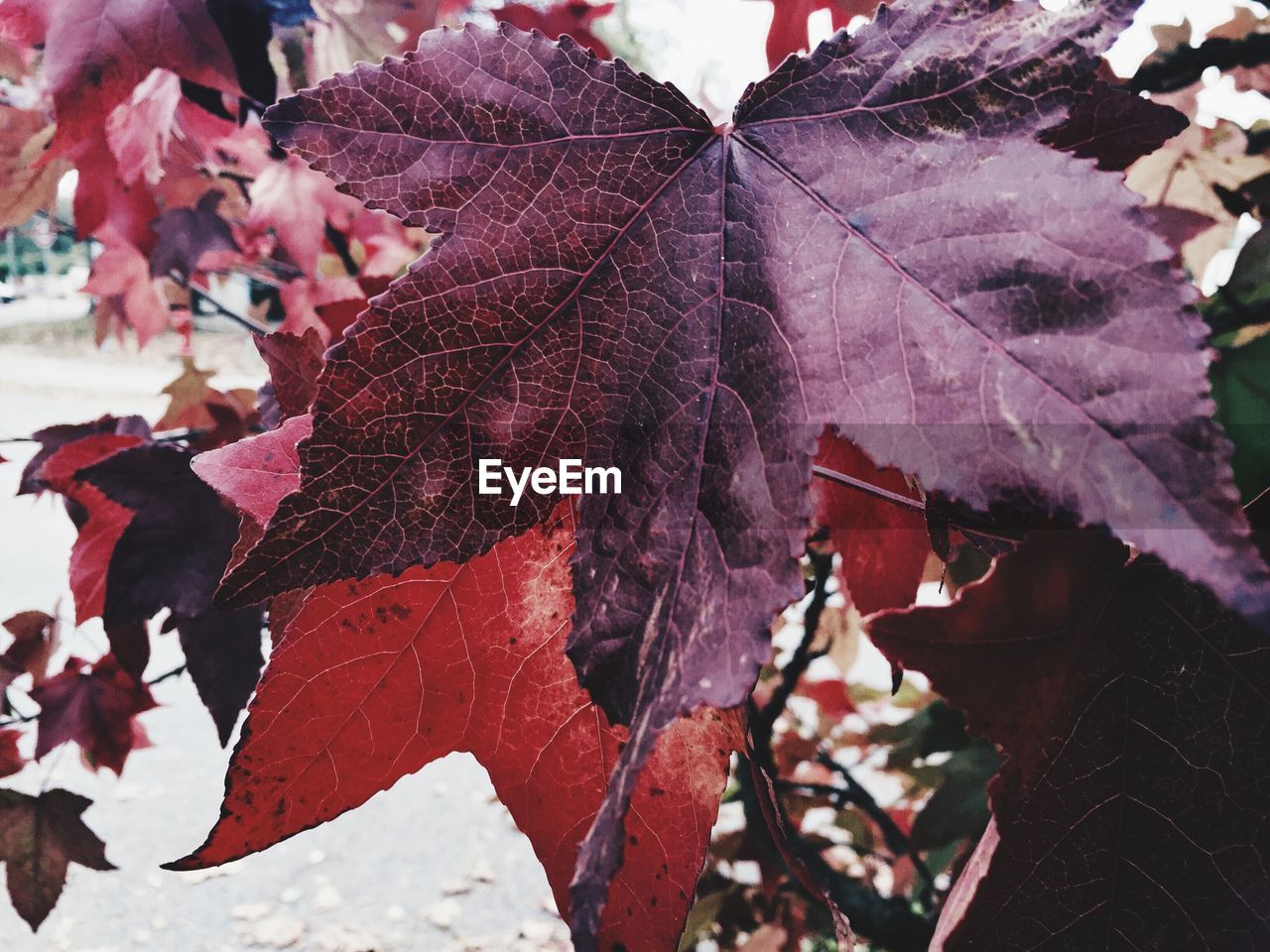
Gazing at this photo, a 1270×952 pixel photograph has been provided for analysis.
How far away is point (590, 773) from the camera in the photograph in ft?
1.27

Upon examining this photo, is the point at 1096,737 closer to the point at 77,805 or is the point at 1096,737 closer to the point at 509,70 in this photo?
the point at 509,70

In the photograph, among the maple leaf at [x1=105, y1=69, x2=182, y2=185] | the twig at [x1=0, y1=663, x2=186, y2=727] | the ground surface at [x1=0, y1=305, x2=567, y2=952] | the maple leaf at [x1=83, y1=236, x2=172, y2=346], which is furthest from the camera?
the ground surface at [x1=0, y1=305, x2=567, y2=952]

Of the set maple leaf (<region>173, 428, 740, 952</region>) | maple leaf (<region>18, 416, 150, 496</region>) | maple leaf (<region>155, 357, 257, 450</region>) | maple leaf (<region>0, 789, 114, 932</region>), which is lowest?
maple leaf (<region>0, 789, 114, 932</region>)

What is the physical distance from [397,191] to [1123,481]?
27 cm

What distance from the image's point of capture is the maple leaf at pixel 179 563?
2.39 ft

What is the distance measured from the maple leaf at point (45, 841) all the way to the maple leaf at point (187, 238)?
35.2 inches

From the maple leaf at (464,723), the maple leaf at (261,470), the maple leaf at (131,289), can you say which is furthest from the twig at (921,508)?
the maple leaf at (131,289)

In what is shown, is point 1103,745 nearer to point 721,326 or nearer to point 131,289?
point 721,326

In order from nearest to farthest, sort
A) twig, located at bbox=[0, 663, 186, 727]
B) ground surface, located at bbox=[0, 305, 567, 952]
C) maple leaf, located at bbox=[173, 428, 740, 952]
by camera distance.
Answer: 1. maple leaf, located at bbox=[173, 428, 740, 952]
2. twig, located at bbox=[0, 663, 186, 727]
3. ground surface, located at bbox=[0, 305, 567, 952]

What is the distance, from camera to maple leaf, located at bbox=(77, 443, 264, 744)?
73 centimetres

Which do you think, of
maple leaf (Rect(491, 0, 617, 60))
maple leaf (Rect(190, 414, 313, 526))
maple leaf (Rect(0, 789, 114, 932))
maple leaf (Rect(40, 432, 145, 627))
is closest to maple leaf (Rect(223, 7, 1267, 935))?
maple leaf (Rect(190, 414, 313, 526))

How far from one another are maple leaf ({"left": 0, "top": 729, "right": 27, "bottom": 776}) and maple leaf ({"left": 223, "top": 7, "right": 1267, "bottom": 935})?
1.45 metres

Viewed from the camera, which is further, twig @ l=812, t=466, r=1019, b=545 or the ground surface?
the ground surface

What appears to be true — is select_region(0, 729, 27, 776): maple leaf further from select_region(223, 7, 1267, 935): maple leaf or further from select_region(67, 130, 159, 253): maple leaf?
select_region(223, 7, 1267, 935): maple leaf
